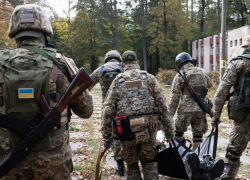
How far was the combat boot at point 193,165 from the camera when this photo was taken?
11.4ft

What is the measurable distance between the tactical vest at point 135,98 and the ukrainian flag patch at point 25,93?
1.46m

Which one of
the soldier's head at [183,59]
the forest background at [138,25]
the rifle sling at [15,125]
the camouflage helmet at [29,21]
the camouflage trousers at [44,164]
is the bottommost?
the camouflage trousers at [44,164]

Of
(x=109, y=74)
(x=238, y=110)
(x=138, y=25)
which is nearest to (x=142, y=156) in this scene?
(x=238, y=110)

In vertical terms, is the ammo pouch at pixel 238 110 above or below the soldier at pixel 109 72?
below

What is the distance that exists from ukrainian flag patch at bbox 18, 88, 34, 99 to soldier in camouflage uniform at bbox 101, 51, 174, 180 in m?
1.42

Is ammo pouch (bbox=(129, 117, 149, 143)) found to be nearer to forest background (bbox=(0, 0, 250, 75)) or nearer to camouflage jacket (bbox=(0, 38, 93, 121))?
camouflage jacket (bbox=(0, 38, 93, 121))

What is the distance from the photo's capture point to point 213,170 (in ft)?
11.7

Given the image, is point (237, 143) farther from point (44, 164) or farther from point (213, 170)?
point (44, 164)

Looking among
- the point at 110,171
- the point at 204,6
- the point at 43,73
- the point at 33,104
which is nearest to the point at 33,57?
the point at 43,73

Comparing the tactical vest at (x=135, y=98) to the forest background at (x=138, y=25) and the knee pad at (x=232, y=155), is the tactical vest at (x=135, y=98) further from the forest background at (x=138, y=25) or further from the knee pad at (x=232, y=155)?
the forest background at (x=138, y=25)

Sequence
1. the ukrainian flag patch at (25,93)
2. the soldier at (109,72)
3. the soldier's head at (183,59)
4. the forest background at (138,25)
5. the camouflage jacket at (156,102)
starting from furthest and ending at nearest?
the forest background at (138,25)
the soldier's head at (183,59)
the soldier at (109,72)
the camouflage jacket at (156,102)
the ukrainian flag patch at (25,93)

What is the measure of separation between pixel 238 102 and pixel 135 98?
1.53 metres

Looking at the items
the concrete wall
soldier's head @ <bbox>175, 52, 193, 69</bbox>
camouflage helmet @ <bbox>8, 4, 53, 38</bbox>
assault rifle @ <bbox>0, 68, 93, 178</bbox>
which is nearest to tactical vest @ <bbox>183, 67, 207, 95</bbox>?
soldier's head @ <bbox>175, 52, 193, 69</bbox>

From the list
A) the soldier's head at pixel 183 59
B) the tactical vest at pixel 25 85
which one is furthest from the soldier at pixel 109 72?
the tactical vest at pixel 25 85
